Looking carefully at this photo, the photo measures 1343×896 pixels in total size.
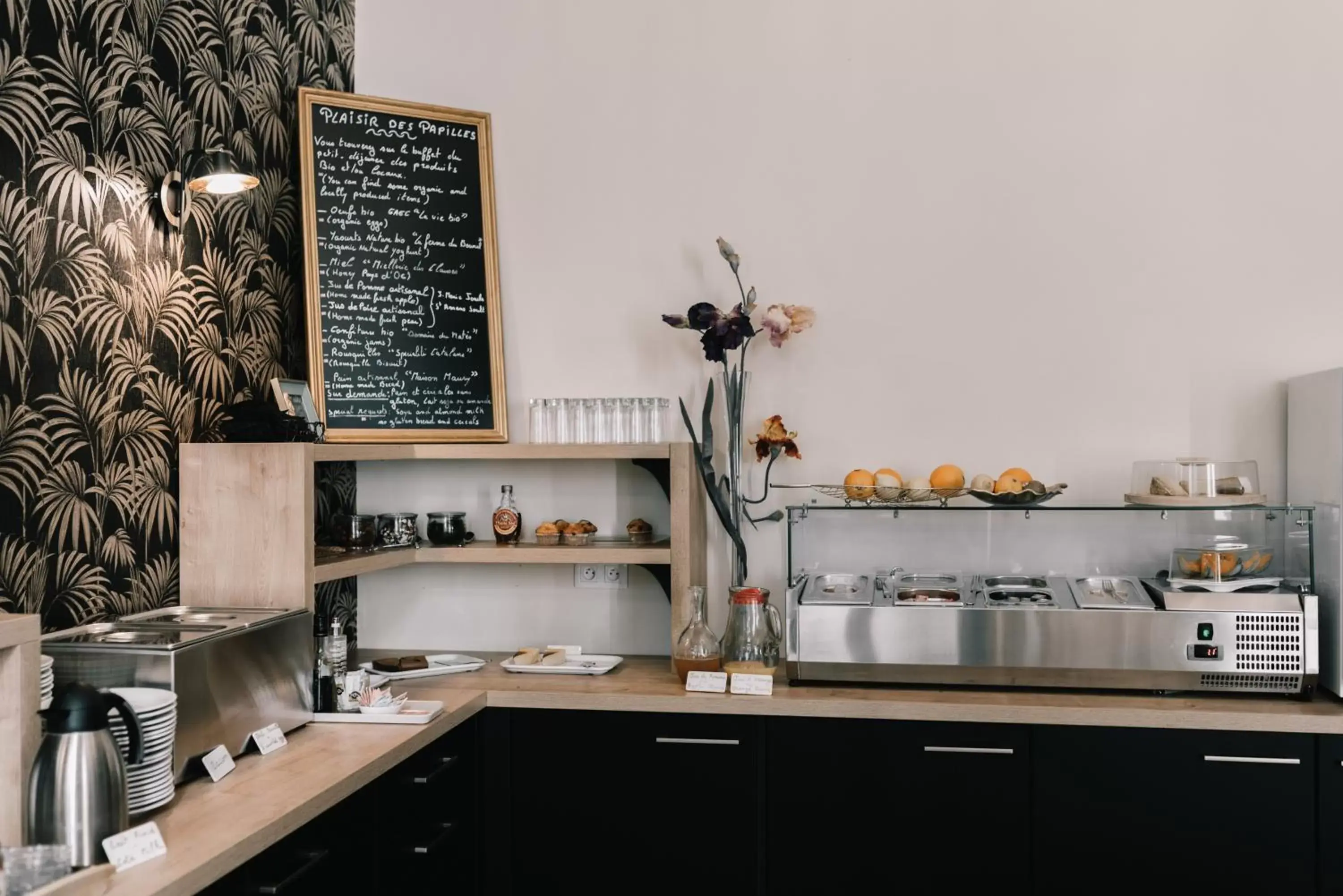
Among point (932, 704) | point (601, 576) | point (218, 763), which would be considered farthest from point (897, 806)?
point (218, 763)

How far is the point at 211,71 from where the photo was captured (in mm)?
2613

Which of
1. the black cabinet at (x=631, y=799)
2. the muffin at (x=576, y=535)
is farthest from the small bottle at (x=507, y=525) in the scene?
the black cabinet at (x=631, y=799)

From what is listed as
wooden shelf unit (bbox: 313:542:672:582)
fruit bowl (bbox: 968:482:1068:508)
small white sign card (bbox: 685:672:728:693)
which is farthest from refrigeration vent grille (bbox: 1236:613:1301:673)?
wooden shelf unit (bbox: 313:542:672:582)

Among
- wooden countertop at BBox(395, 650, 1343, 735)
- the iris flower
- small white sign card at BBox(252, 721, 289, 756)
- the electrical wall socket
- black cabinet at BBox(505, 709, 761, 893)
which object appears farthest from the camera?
the electrical wall socket

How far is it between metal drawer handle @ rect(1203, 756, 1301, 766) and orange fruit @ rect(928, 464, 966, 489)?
81 centimetres

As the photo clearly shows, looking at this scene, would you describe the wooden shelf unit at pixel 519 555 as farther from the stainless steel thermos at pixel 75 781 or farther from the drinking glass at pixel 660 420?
the stainless steel thermos at pixel 75 781

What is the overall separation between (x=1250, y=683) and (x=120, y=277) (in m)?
2.56

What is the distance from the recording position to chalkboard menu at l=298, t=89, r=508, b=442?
2982 millimetres

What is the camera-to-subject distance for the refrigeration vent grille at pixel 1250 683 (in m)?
2.50

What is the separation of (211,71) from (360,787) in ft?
5.42

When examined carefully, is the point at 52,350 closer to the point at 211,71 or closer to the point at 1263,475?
the point at 211,71

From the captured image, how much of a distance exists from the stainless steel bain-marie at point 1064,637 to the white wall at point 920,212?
43cm

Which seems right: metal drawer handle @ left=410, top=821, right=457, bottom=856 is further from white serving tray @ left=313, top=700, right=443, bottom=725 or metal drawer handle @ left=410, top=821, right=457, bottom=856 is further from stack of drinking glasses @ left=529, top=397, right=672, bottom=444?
stack of drinking glasses @ left=529, top=397, right=672, bottom=444

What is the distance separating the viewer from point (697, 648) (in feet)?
8.97
